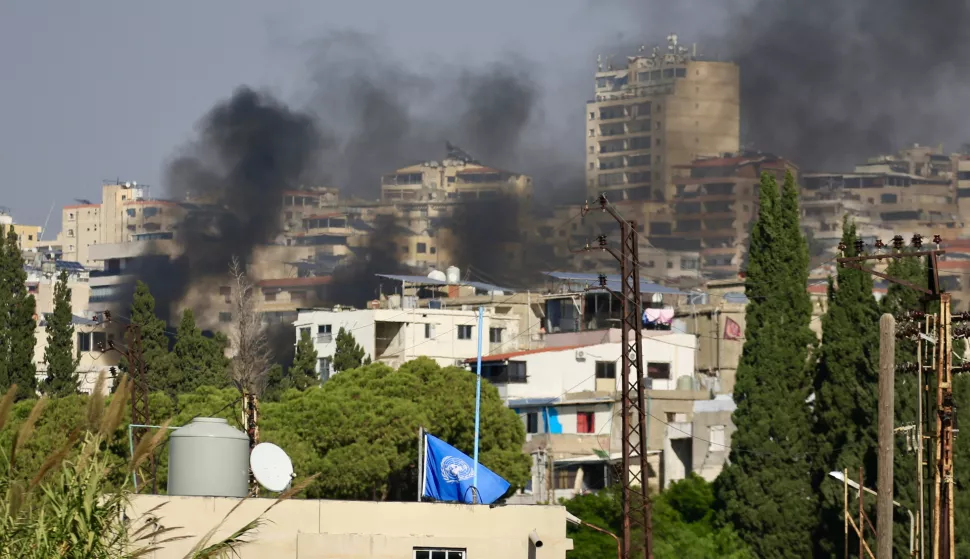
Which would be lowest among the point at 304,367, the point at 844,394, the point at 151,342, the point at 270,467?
the point at 270,467

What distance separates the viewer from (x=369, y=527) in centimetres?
2572

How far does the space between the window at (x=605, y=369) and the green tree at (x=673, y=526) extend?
1513 cm

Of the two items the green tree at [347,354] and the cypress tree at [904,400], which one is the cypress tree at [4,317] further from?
the cypress tree at [904,400]

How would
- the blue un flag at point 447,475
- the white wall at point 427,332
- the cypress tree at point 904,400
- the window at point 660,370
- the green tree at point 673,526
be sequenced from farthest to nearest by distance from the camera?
the white wall at point 427,332, the window at point 660,370, the green tree at point 673,526, the cypress tree at point 904,400, the blue un flag at point 447,475

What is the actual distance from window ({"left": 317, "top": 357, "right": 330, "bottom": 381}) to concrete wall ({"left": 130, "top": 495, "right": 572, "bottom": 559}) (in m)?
68.8

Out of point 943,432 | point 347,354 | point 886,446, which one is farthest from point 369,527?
point 347,354

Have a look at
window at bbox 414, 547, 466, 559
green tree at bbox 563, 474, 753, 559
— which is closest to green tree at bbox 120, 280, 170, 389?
green tree at bbox 563, 474, 753, 559

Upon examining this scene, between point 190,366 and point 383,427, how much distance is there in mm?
25342

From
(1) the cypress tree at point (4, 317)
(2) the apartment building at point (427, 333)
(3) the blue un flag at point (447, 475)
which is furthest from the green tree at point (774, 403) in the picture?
(1) the cypress tree at point (4, 317)

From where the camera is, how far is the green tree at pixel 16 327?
257ft

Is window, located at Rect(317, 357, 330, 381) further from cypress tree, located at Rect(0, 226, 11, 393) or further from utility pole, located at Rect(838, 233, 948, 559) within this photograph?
utility pole, located at Rect(838, 233, 948, 559)

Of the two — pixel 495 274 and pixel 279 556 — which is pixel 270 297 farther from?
pixel 279 556

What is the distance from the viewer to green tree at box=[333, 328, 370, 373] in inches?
3406

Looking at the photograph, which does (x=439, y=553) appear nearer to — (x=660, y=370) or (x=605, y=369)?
(x=605, y=369)
